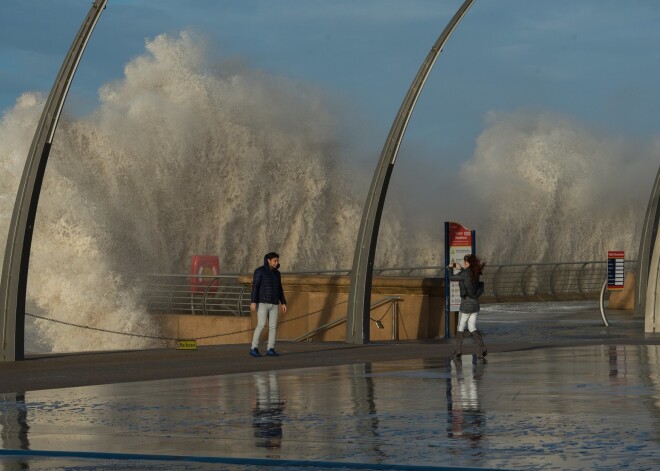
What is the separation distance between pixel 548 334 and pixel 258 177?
43838mm

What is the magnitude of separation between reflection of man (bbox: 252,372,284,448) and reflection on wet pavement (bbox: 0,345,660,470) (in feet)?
0.04

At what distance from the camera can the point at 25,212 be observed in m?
19.8

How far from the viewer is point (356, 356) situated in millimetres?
21281

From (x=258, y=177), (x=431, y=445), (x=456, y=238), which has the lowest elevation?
(x=431, y=445)

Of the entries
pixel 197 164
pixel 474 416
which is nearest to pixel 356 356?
pixel 474 416

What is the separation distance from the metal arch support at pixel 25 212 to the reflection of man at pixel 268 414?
458cm

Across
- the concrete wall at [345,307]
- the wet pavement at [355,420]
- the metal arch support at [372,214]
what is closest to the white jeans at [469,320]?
the wet pavement at [355,420]

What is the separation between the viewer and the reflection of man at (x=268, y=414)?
10.5 m

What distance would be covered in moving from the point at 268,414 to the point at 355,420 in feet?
3.00

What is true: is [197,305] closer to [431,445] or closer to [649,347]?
[649,347]

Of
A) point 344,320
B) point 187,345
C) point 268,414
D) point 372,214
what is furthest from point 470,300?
point 268,414

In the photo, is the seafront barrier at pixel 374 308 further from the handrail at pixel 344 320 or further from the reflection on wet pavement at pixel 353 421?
the reflection on wet pavement at pixel 353 421

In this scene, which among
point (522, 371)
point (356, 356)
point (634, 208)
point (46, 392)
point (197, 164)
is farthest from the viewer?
point (634, 208)

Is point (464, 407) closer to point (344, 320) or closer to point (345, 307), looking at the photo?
point (344, 320)
